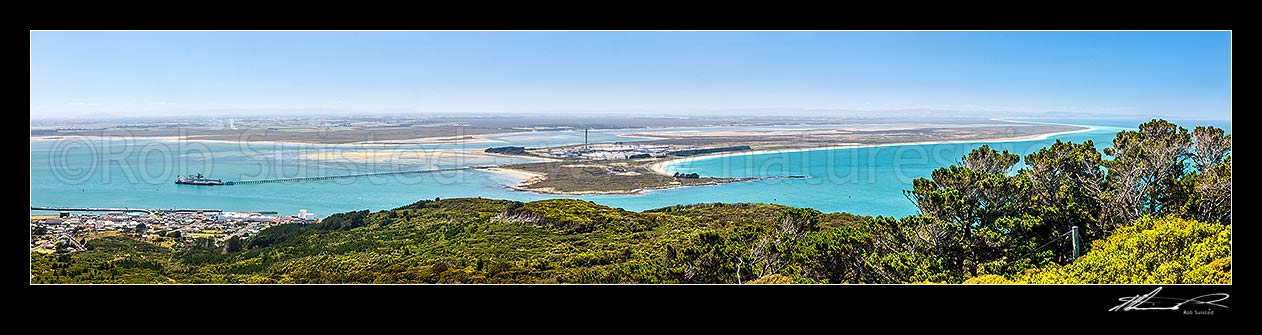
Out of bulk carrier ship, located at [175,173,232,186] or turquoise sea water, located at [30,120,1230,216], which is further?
bulk carrier ship, located at [175,173,232,186]

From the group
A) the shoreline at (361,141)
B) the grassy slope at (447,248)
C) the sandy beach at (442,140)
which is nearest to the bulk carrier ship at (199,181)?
the shoreline at (361,141)

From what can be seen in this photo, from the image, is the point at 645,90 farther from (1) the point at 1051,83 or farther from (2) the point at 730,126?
(1) the point at 1051,83

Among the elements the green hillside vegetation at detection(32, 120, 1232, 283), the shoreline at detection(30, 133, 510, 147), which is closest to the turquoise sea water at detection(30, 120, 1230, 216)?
the shoreline at detection(30, 133, 510, 147)

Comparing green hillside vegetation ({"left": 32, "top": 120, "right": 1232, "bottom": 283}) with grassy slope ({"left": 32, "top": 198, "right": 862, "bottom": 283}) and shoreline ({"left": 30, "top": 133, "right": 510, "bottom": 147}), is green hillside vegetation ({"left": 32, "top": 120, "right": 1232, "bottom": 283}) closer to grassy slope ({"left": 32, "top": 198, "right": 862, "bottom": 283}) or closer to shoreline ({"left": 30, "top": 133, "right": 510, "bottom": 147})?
grassy slope ({"left": 32, "top": 198, "right": 862, "bottom": 283})

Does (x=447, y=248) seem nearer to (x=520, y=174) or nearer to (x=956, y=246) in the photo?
(x=520, y=174)

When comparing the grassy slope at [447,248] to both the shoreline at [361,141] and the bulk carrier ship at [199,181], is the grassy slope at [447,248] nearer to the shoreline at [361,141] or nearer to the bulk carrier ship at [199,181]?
the shoreline at [361,141]
